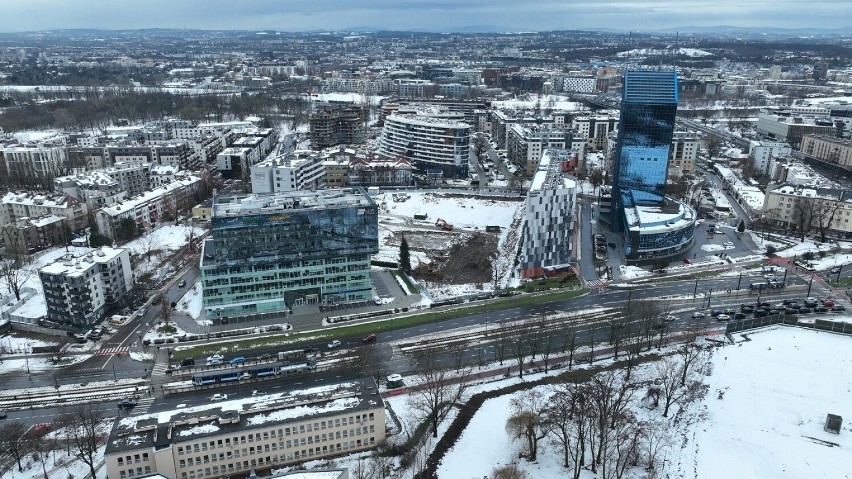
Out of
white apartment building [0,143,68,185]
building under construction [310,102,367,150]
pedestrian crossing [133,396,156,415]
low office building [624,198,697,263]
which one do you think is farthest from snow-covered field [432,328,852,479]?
building under construction [310,102,367,150]

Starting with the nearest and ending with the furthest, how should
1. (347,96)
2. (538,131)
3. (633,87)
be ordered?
1. (633,87)
2. (538,131)
3. (347,96)

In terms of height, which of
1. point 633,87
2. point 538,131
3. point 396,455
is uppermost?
point 633,87

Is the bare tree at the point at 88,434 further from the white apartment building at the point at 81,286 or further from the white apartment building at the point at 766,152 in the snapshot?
the white apartment building at the point at 766,152

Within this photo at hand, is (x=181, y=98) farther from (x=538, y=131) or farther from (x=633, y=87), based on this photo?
(x=633, y=87)

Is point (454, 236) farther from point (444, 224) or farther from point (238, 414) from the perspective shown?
point (238, 414)

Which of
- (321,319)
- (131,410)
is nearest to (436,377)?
(321,319)

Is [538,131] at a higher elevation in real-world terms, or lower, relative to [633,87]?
lower

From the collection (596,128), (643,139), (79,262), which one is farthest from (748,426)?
(596,128)
